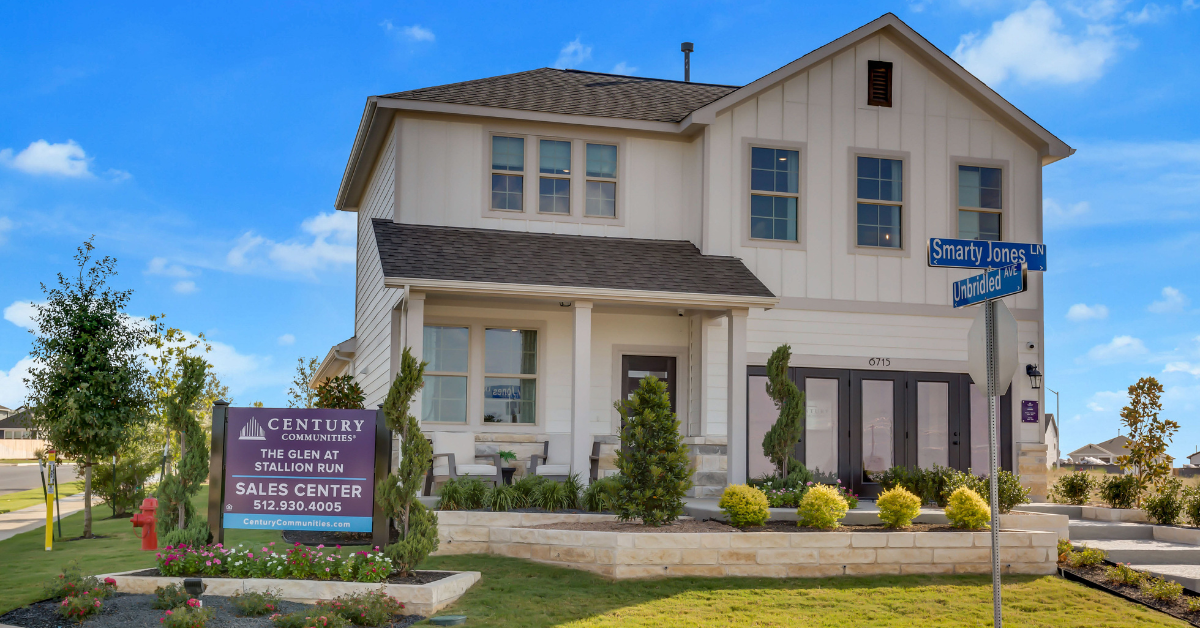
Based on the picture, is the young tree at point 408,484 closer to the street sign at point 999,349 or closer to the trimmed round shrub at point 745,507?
the trimmed round shrub at point 745,507

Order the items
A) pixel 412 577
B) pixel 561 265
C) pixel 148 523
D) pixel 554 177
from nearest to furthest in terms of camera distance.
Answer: pixel 412 577 < pixel 148 523 < pixel 561 265 < pixel 554 177

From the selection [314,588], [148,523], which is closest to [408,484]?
[314,588]

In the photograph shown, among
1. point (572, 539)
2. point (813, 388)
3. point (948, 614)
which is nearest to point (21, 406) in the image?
point (572, 539)

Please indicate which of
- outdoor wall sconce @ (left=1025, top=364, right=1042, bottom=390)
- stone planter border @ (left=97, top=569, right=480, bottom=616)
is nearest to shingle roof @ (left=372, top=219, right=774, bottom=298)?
stone planter border @ (left=97, top=569, right=480, bottom=616)

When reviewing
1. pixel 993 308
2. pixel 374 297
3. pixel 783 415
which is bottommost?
pixel 783 415

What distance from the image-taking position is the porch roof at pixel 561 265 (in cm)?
1291

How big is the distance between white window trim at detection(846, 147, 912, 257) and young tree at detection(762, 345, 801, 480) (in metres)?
3.41

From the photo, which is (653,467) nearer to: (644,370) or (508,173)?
(644,370)

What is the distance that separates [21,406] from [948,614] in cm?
1379

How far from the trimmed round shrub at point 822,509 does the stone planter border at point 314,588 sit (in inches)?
163

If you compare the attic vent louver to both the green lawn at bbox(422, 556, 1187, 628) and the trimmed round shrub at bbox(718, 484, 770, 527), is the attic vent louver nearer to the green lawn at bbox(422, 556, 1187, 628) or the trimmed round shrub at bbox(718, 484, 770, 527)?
the trimmed round shrub at bbox(718, 484, 770, 527)

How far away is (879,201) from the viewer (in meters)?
16.0

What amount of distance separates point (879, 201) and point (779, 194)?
176 cm

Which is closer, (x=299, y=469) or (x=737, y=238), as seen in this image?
(x=299, y=469)
